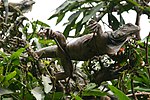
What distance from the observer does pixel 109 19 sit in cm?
99

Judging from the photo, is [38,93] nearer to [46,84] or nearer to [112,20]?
[46,84]

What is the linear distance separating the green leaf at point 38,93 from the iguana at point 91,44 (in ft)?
0.17

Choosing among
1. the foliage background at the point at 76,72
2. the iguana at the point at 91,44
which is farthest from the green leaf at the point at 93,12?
the iguana at the point at 91,44

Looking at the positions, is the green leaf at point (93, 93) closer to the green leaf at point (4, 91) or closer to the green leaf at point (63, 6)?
the green leaf at point (4, 91)

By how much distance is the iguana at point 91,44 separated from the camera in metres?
0.62

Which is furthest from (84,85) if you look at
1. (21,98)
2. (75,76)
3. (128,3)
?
(128,3)

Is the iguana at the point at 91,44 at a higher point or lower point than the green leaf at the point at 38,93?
higher

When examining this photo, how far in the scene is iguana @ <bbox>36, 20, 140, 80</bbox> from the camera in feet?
2.02

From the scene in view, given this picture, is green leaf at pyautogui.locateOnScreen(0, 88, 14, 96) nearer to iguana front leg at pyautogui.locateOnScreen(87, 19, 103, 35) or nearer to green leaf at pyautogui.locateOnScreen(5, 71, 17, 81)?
green leaf at pyautogui.locateOnScreen(5, 71, 17, 81)

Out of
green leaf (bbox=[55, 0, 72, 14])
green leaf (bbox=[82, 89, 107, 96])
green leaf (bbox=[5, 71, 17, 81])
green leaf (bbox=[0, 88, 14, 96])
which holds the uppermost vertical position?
green leaf (bbox=[55, 0, 72, 14])

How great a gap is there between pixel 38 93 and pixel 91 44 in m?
0.13

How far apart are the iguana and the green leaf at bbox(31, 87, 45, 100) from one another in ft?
0.17

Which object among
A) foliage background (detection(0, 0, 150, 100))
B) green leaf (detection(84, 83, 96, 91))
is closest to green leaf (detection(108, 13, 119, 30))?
foliage background (detection(0, 0, 150, 100))

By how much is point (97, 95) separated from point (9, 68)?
18 cm
